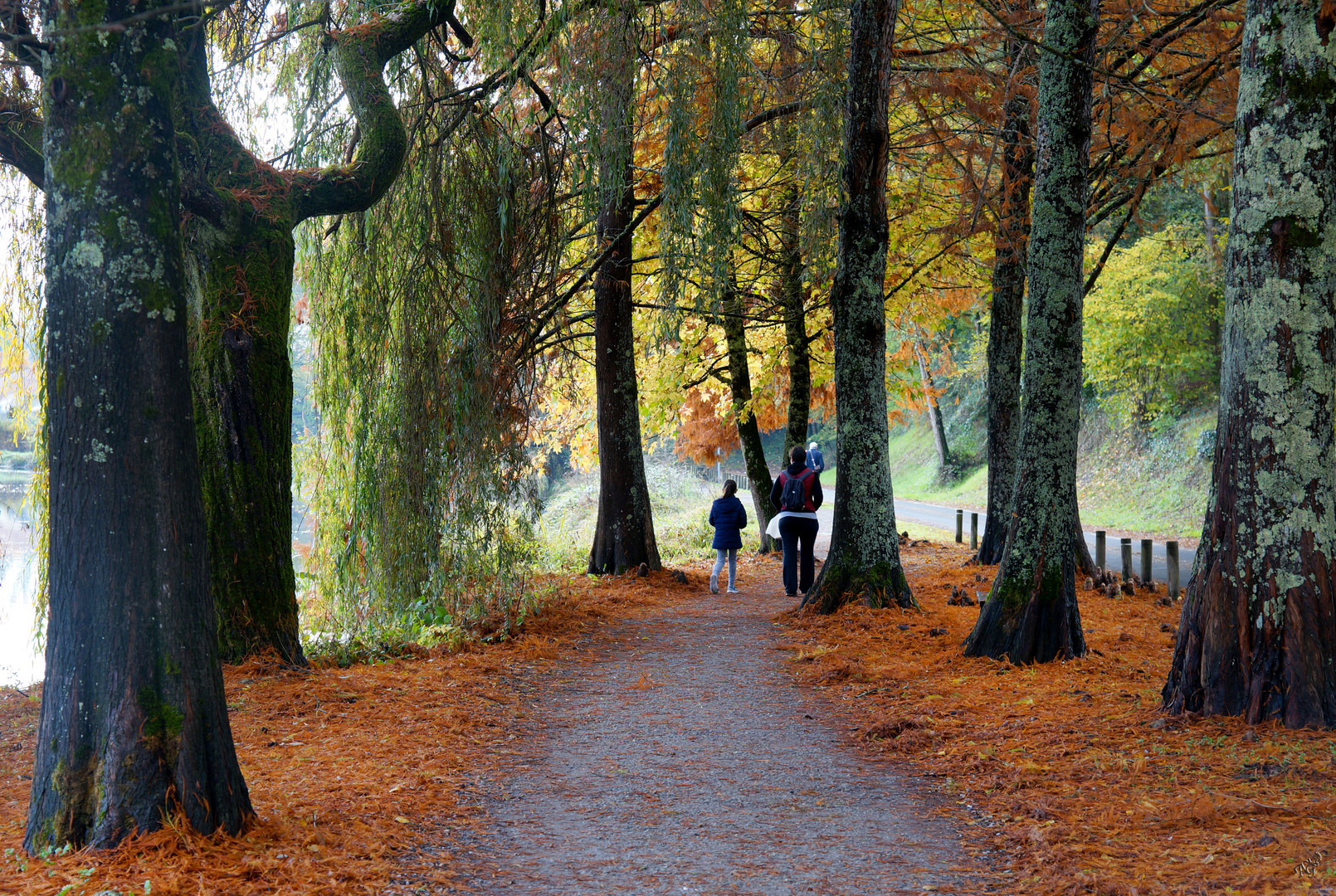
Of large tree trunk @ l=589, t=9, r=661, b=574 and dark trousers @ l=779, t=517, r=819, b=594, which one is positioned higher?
large tree trunk @ l=589, t=9, r=661, b=574

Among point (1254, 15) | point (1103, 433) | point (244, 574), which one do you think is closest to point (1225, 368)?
point (1254, 15)

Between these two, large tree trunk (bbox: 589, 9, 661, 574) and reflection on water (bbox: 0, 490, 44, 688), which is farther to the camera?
large tree trunk (bbox: 589, 9, 661, 574)

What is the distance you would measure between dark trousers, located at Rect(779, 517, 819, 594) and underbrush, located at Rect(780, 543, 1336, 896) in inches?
124

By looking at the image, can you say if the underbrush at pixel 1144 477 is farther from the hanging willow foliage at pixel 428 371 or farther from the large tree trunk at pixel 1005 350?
the hanging willow foliage at pixel 428 371

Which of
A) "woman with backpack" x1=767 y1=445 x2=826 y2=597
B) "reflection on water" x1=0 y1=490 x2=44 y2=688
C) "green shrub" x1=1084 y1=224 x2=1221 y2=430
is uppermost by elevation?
"green shrub" x1=1084 y1=224 x2=1221 y2=430

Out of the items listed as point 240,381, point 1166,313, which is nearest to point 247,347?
point 240,381

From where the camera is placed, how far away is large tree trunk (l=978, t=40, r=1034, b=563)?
11.9m

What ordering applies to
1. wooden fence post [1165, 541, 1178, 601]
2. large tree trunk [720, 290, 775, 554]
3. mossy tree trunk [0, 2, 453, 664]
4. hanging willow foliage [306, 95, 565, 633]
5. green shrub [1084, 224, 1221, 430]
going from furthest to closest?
green shrub [1084, 224, 1221, 430] < large tree trunk [720, 290, 775, 554] < wooden fence post [1165, 541, 1178, 601] < hanging willow foliage [306, 95, 565, 633] < mossy tree trunk [0, 2, 453, 664]

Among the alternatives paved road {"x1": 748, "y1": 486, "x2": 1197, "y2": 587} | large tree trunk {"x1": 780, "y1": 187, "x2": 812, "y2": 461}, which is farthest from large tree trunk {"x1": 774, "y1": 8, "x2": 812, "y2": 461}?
paved road {"x1": 748, "y1": 486, "x2": 1197, "y2": 587}

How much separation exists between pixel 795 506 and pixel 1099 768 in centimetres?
644

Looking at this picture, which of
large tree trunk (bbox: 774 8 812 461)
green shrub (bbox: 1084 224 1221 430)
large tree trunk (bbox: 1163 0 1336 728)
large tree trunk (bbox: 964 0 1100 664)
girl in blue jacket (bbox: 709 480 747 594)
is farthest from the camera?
green shrub (bbox: 1084 224 1221 430)

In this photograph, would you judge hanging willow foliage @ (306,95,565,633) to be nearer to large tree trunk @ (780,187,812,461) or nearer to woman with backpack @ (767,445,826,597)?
woman with backpack @ (767,445,826,597)

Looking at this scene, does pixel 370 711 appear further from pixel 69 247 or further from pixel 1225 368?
pixel 1225 368

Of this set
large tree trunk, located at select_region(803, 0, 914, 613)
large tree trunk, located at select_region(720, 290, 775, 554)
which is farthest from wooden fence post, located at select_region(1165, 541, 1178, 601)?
large tree trunk, located at select_region(720, 290, 775, 554)
